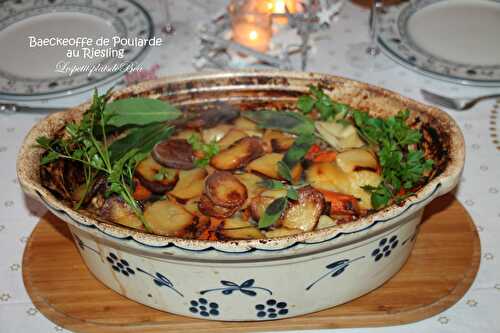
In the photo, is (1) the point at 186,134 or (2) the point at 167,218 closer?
(2) the point at 167,218

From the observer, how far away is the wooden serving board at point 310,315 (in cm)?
117

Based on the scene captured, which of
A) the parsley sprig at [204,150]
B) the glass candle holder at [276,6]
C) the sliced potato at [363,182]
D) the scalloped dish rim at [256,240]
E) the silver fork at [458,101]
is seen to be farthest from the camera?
the glass candle holder at [276,6]

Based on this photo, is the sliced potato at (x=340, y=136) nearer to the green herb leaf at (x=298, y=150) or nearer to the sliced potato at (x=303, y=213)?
the green herb leaf at (x=298, y=150)

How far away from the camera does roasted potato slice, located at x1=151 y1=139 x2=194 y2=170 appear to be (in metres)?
1.26

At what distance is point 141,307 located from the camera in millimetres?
1200

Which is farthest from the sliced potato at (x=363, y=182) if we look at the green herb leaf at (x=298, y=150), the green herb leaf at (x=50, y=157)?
the green herb leaf at (x=50, y=157)

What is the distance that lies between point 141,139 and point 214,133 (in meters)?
0.15

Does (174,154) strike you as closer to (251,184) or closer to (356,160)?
(251,184)

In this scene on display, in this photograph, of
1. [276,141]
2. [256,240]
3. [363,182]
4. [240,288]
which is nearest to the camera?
[256,240]

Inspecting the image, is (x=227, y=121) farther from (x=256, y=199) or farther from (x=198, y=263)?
(x=198, y=263)

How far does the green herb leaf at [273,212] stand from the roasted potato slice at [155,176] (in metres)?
0.21

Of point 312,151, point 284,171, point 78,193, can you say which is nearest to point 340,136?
point 312,151

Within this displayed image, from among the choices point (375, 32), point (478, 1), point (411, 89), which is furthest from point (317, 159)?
point (478, 1)

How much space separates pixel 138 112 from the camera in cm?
129
